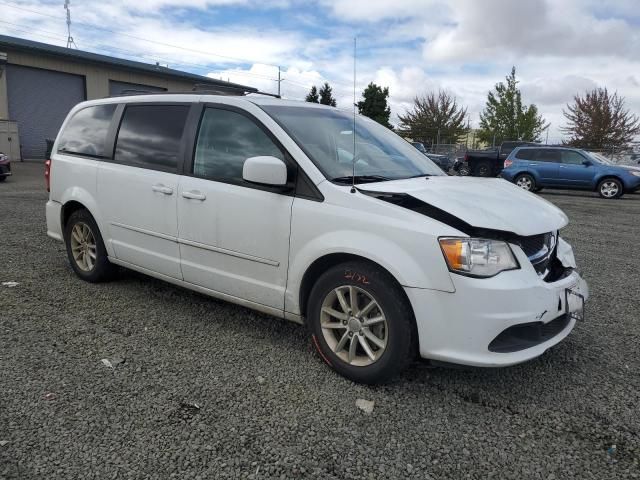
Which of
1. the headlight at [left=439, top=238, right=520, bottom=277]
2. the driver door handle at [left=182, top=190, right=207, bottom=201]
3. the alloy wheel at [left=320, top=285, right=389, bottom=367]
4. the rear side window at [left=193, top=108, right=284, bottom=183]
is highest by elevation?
the rear side window at [left=193, top=108, right=284, bottom=183]

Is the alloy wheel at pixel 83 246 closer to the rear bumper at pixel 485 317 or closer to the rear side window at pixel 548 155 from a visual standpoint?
the rear bumper at pixel 485 317

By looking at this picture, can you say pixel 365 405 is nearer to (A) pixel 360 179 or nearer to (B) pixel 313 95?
(A) pixel 360 179

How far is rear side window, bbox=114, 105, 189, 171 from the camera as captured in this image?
13.1ft

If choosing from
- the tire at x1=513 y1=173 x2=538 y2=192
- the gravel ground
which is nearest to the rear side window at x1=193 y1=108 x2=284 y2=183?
the gravel ground

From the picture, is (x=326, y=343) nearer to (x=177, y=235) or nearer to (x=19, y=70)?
(x=177, y=235)

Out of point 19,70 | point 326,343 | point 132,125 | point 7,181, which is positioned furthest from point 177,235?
point 19,70

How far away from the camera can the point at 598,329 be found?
4059 mm

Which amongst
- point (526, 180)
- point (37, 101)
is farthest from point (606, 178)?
point (37, 101)

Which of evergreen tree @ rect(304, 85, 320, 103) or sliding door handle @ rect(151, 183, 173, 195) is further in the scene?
evergreen tree @ rect(304, 85, 320, 103)

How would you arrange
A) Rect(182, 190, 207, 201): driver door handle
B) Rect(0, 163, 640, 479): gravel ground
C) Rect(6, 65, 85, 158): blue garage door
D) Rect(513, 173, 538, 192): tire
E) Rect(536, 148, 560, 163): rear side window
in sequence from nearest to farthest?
Rect(0, 163, 640, 479): gravel ground → Rect(182, 190, 207, 201): driver door handle → Rect(536, 148, 560, 163): rear side window → Rect(513, 173, 538, 192): tire → Rect(6, 65, 85, 158): blue garage door

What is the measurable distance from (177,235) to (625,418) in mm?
3115

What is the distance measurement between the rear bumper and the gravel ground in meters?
0.35

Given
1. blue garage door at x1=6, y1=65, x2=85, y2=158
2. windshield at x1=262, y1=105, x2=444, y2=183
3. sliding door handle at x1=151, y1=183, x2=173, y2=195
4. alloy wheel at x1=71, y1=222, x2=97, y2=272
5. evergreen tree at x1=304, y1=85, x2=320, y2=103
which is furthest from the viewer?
evergreen tree at x1=304, y1=85, x2=320, y2=103

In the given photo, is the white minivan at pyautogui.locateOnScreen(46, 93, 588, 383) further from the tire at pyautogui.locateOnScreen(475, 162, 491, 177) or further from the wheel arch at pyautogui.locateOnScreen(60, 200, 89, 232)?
the tire at pyautogui.locateOnScreen(475, 162, 491, 177)
